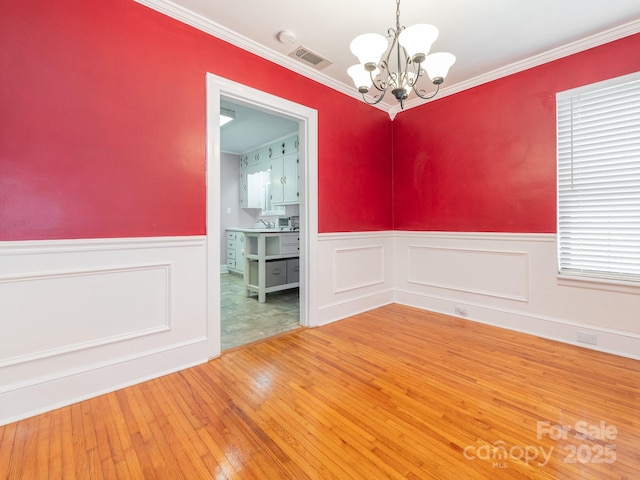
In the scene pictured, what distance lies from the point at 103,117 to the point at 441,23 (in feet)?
8.55

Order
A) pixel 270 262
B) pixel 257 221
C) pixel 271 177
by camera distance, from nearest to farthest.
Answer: pixel 270 262, pixel 271 177, pixel 257 221

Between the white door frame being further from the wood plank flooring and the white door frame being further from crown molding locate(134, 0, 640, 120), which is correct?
the wood plank flooring

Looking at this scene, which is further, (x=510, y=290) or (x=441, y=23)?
(x=510, y=290)

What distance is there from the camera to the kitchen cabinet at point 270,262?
403 centimetres

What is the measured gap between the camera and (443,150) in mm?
3496

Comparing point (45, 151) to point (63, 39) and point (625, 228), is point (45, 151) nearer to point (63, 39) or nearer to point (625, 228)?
point (63, 39)

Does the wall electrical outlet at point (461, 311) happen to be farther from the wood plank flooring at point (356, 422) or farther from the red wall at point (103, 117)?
the red wall at point (103, 117)

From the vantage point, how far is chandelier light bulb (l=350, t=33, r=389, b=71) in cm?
160

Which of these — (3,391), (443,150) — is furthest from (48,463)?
(443,150)

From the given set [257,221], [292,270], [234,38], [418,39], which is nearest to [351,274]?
[292,270]

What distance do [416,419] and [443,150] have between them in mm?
2991

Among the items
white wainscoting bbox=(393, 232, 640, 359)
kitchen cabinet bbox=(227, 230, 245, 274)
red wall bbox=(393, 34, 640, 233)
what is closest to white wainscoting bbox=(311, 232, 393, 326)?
white wainscoting bbox=(393, 232, 640, 359)

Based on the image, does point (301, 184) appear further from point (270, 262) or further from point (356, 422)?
point (356, 422)

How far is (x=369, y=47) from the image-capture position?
162 cm
